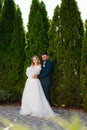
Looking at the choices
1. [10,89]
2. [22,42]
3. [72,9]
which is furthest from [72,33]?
[10,89]

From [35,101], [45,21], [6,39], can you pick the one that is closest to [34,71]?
[35,101]

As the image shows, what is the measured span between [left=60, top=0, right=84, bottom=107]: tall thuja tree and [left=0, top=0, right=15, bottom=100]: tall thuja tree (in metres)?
1.95

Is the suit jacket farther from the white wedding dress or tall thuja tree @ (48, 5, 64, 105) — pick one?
tall thuja tree @ (48, 5, 64, 105)

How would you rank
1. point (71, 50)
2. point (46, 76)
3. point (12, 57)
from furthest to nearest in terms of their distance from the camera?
1. point (12, 57)
2. point (71, 50)
3. point (46, 76)

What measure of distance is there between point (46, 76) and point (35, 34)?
1847 millimetres

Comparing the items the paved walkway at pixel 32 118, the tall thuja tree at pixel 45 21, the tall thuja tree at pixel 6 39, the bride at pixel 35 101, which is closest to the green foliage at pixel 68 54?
the tall thuja tree at pixel 45 21

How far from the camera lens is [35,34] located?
1241 cm

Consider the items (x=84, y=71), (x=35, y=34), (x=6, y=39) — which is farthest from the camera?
(x=6, y=39)

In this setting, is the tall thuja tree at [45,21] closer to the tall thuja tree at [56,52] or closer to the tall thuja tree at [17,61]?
the tall thuja tree at [56,52]

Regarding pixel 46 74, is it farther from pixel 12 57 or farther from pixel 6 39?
pixel 6 39

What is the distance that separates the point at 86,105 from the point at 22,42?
317 centimetres

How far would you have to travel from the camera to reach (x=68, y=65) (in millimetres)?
11773

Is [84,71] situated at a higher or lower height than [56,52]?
lower

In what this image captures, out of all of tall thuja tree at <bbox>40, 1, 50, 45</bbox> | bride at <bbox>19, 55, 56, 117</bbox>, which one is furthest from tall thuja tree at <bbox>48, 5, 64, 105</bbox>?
bride at <bbox>19, 55, 56, 117</bbox>
